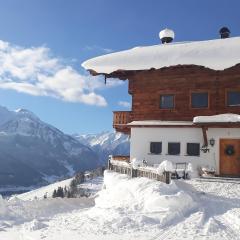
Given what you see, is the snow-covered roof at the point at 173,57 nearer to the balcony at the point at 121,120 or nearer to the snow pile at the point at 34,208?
the balcony at the point at 121,120

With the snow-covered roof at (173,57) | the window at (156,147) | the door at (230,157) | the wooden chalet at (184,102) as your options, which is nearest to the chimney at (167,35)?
the snow-covered roof at (173,57)

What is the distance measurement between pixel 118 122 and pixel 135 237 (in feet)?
51.4

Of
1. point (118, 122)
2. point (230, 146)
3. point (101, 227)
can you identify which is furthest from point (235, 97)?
point (101, 227)

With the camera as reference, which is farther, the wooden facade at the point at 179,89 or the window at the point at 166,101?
the window at the point at 166,101

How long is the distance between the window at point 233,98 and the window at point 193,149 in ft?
9.82

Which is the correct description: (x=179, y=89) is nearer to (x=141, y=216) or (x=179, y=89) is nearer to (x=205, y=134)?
(x=205, y=134)

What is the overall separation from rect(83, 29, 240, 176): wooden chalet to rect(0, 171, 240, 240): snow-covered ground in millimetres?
4320

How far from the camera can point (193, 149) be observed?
24922 millimetres

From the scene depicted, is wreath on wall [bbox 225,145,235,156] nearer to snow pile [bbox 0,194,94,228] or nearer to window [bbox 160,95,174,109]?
window [bbox 160,95,174,109]

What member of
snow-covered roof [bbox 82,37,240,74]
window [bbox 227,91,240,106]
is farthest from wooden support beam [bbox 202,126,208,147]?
snow-covered roof [bbox 82,37,240,74]

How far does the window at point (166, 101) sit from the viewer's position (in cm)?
2633

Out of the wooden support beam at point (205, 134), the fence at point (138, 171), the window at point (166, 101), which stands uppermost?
the window at point (166, 101)

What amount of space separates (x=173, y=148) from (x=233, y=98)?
14.4ft

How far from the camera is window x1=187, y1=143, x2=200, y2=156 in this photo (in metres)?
24.8
